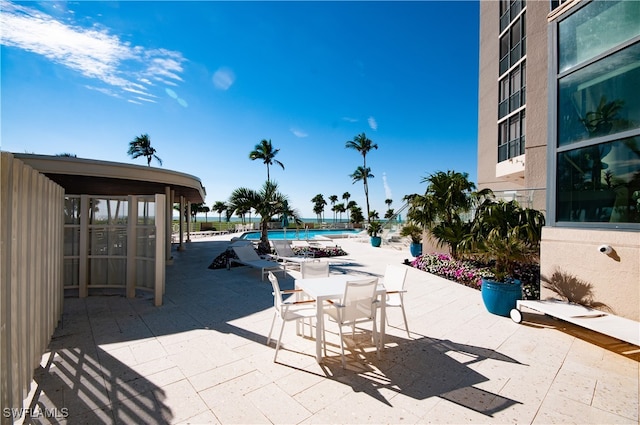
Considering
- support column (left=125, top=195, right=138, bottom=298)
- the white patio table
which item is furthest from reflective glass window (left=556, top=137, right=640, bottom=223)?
support column (left=125, top=195, right=138, bottom=298)

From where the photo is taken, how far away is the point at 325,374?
10.3 feet

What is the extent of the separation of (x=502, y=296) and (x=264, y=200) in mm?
10293

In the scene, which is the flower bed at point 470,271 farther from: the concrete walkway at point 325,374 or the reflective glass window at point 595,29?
the reflective glass window at point 595,29

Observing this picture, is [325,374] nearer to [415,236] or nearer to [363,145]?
[415,236]

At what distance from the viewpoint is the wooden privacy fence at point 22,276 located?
2.04 m

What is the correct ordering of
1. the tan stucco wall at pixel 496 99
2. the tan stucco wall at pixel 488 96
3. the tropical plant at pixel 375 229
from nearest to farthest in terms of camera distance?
1. the tan stucco wall at pixel 496 99
2. the tan stucco wall at pixel 488 96
3. the tropical plant at pixel 375 229

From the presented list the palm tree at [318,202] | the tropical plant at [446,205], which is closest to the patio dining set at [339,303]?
the tropical plant at [446,205]

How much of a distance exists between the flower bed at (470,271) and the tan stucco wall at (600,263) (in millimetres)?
1181

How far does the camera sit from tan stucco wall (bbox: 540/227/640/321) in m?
4.16

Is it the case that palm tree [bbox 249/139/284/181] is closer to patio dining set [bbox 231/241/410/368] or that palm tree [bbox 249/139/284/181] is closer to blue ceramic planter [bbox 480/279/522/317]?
patio dining set [bbox 231/241/410/368]

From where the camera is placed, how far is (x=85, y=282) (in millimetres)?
6277

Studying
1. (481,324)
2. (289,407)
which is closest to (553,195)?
(481,324)

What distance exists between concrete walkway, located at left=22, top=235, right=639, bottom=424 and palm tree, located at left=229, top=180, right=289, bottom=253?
7912 millimetres

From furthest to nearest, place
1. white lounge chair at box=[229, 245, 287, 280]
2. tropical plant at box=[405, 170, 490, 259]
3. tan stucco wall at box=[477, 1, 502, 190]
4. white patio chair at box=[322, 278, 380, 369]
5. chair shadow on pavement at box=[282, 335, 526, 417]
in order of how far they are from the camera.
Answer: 1. tan stucco wall at box=[477, 1, 502, 190]
2. tropical plant at box=[405, 170, 490, 259]
3. white lounge chair at box=[229, 245, 287, 280]
4. white patio chair at box=[322, 278, 380, 369]
5. chair shadow on pavement at box=[282, 335, 526, 417]
